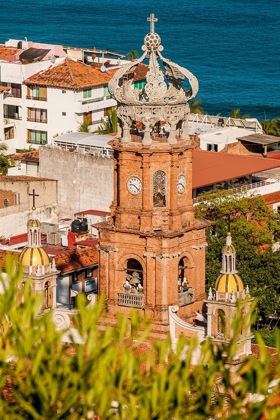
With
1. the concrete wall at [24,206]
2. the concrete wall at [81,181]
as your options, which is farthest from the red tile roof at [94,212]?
the concrete wall at [24,206]

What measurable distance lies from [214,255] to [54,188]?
56.1 feet

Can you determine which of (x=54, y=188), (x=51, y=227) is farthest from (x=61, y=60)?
(x=51, y=227)

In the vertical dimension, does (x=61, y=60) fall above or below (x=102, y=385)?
below

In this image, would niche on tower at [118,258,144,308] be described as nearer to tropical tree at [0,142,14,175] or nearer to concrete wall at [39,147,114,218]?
concrete wall at [39,147,114,218]

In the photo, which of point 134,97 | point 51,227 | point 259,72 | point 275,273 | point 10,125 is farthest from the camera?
point 259,72

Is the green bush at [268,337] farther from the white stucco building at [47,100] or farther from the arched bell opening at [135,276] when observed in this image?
the white stucco building at [47,100]

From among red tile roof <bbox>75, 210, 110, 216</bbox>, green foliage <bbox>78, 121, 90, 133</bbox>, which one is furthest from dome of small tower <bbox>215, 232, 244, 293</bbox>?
green foliage <bbox>78, 121, 90, 133</bbox>

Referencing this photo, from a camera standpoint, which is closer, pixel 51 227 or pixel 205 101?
pixel 51 227

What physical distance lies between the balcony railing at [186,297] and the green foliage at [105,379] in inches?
741

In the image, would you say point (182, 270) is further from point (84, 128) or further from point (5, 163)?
point (84, 128)

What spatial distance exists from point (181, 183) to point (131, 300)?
154 inches

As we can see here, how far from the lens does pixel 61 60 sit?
111 metres

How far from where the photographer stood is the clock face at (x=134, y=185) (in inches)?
1967

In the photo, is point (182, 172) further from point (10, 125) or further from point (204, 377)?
point (10, 125)
